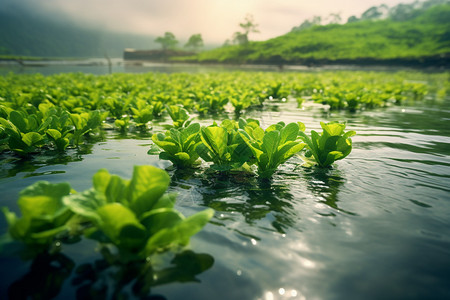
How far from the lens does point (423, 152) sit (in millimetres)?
3623

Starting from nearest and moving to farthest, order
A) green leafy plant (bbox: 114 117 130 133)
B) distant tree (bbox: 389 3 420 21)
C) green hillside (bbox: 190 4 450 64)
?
green leafy plant (bbox: 114 117 130 133), green hillside (bbox: 190 4 450 64), distant tree (bbox: 389 3 420 21)

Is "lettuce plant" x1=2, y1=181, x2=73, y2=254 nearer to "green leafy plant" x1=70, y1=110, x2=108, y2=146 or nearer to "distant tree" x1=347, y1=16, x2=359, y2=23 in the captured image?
"green leafy plant" x1=70, y1=110, x2=108, y2=146

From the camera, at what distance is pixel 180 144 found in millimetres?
2695

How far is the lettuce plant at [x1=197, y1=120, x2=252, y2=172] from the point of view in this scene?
7.88 feet

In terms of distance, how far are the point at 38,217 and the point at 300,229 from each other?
1.44 meters

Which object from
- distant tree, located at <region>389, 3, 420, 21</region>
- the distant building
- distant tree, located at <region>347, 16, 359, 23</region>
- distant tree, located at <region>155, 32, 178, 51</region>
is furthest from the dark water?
distant tree, located at <region>347, 16, 359, 23</region>

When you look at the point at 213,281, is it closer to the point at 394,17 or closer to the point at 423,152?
the point at 423,152

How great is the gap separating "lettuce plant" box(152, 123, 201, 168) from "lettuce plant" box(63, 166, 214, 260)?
1134 mm

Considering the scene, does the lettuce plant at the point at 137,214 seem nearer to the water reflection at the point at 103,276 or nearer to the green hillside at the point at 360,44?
the water reflection at the point at 103,276

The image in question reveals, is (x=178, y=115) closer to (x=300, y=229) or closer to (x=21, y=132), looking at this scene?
(x=21, y=132)

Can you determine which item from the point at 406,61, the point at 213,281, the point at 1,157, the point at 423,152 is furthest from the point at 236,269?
the point at 406,61

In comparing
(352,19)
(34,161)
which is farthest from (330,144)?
(352,19)

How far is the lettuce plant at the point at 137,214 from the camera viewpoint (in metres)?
1.26

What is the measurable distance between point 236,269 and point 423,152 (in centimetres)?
342
